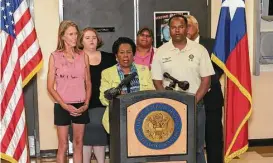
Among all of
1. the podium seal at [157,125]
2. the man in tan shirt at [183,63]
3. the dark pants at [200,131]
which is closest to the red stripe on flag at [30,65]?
the man in tan shirt at [183,63]

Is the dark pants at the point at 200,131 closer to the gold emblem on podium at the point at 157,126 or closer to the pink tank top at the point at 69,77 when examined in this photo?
the gold emblem on podium at the point at 157,126

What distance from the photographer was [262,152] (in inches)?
241

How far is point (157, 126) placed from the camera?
359cm

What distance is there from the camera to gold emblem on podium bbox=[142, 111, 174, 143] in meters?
3.57

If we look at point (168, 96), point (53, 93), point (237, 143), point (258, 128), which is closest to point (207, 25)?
point (258, 128)

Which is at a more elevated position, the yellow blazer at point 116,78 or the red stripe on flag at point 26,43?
the red stripe on flag at point 26,43

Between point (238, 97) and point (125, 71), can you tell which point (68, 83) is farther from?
point (238, 97)

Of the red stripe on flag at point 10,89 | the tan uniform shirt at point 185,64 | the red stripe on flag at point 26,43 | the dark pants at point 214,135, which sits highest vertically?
the red stripe on flag at point 26,43

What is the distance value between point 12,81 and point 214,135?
1874mm

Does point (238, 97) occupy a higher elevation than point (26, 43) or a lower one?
lower

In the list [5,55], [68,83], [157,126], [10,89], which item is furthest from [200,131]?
[5,55]

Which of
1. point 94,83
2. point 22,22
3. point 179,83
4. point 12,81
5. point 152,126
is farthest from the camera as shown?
point 94,83

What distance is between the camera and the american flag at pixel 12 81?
13.4 feet

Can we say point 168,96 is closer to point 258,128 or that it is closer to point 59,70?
point 59,70
